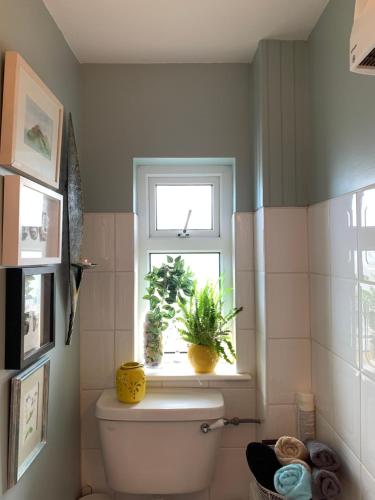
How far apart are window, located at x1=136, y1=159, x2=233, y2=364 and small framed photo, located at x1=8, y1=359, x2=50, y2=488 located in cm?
61

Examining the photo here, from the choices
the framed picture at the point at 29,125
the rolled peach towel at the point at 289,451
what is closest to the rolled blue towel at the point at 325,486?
the rolled peach towel at the point at 289,451

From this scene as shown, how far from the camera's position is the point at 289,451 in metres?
1.16

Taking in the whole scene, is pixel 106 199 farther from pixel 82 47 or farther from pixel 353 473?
pixel 353 473

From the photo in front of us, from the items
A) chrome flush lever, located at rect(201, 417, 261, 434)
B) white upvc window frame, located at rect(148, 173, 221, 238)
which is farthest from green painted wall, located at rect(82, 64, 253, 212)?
chrome flush lever, located at rect(201, 417, 261, 434)

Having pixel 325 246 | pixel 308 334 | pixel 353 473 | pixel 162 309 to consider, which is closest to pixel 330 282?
pixel 325 246

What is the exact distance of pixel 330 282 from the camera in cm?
117

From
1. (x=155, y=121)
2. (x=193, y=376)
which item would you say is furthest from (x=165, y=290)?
(x=155, y=121)

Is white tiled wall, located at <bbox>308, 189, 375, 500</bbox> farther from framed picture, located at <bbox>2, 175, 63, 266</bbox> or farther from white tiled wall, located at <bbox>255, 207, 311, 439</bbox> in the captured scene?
framed picture, located at <bbox>2, 175, 63, 266</bbox>

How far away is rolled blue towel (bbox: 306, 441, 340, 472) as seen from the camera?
1053 millimetres

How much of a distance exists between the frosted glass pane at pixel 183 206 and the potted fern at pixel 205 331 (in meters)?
0.34

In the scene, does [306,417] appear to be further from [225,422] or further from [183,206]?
[183,206]

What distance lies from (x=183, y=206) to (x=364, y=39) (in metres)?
1.12

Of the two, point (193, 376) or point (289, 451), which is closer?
point (289, 451)

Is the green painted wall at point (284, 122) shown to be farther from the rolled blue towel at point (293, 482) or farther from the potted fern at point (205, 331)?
the rolled blue towel at point (293, 482)
